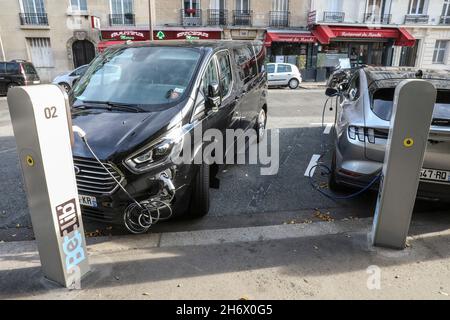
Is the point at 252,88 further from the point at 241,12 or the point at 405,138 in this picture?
the point at 241,12

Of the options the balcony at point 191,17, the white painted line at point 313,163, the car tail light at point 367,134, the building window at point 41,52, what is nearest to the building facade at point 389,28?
the balcony at point 191,17

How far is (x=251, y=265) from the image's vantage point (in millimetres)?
3332

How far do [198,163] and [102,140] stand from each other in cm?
102

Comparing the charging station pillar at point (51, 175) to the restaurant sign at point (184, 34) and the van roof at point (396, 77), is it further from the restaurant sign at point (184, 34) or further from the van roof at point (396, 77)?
the restaurant sign at point (184, 34)

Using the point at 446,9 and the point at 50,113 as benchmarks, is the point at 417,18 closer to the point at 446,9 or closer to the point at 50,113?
the point at 446,9

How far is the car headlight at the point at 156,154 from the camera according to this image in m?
3.33

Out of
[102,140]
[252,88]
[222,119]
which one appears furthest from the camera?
[252,88]

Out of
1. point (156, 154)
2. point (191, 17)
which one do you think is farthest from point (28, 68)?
point (156, 154)

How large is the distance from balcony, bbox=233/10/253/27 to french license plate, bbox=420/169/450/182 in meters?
22.9

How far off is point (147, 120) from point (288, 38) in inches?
894

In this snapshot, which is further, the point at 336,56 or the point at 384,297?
the point at 336,56
